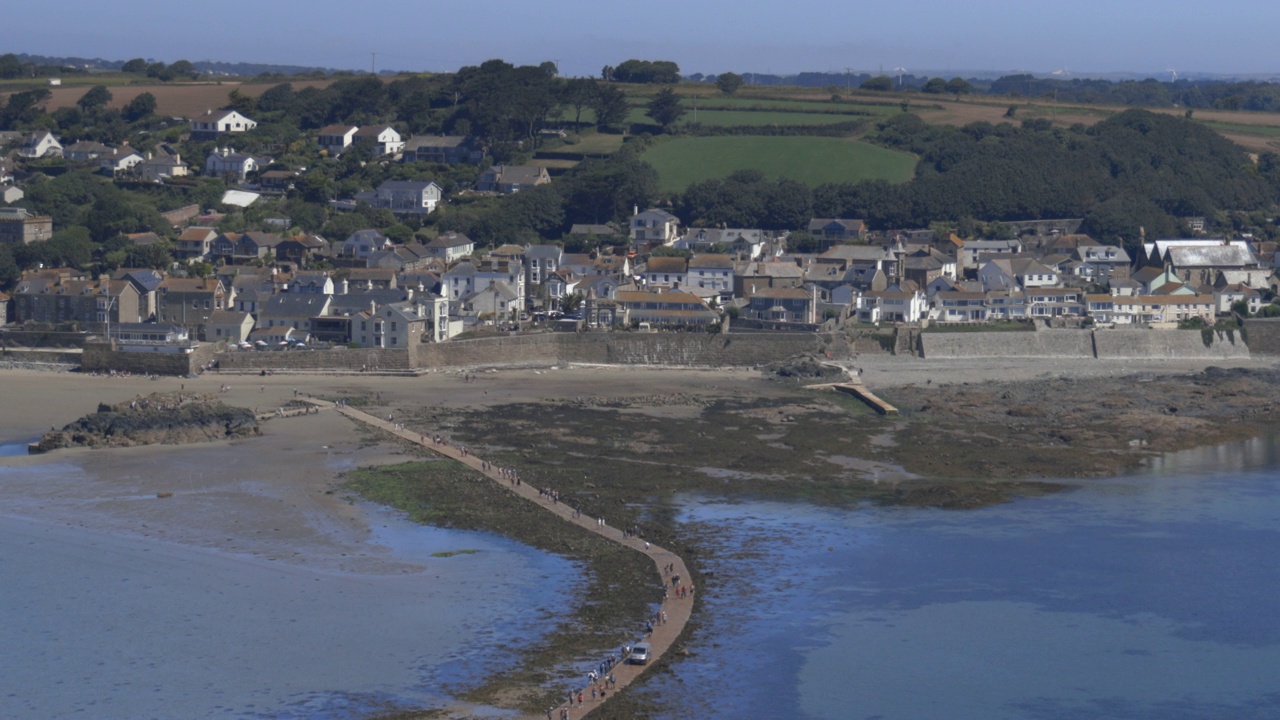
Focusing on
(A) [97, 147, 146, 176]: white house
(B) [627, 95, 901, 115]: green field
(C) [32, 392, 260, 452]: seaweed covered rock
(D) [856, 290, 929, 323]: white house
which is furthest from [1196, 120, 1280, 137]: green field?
(C) [32, 392, 260, 452]: seaweed covered rock

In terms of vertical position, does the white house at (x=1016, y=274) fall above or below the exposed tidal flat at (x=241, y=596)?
above

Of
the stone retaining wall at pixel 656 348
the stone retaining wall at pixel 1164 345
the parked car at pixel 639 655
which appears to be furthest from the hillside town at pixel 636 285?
the parked car at pixel 639 655

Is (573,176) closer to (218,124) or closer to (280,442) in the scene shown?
(218,124)

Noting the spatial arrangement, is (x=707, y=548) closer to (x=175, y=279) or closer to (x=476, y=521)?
(x=476, y=521)

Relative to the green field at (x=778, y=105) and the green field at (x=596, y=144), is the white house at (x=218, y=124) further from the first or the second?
the green field at (x=778, y=105)

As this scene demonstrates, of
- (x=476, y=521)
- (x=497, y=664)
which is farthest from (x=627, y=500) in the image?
(x=497, y=664)

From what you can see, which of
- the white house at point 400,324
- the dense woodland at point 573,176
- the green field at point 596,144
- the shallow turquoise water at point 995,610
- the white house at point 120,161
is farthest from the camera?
the green field at point 596,144
